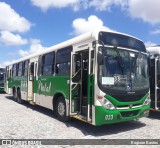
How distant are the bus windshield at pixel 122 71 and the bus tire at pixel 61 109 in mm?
2406

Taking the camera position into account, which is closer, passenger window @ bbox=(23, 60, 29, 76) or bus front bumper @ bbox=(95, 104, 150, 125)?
bus front bumper @ bbox=(95, 104, 150, 125)

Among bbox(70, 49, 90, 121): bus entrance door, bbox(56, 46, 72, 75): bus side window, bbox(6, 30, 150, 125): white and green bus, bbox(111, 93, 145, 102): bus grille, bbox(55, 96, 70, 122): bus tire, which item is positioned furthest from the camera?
bbox(55, 96, 70, 122): bus tire

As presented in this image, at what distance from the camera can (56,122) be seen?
8.70 m

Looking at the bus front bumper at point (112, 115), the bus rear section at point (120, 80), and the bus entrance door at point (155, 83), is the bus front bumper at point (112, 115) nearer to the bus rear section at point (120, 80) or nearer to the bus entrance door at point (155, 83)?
the bus rear section at point (120, 80)

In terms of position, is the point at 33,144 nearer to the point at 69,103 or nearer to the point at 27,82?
the point at 69,103

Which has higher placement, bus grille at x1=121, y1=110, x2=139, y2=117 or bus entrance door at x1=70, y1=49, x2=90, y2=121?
bus entrance door at x1=70, y1=49, x2=90, y2=121

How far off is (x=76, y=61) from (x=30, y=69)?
5262 mm

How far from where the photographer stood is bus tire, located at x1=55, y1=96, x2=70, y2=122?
8.51 m

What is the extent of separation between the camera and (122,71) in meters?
7.08

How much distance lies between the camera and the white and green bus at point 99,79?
6.73m

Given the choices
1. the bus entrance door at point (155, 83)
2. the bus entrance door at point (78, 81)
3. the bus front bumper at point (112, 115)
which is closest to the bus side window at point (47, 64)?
the bus entrance door at point (78, 81)

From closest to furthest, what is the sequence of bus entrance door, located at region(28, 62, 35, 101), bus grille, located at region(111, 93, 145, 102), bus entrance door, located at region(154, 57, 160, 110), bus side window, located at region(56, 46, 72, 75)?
1. bus grille, located at region(111, 93, 145, 102)
2. bus side window, located at region(56, 46, 72, 75)
3. bus entrance door, located at region(154, 57, 160, 110)
4. bus entrance door, located at region(28, 62, 35, 101)

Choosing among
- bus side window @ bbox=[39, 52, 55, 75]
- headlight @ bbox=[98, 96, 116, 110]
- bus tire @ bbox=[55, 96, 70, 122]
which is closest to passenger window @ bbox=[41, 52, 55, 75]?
bus side window @ bbox=[39, 52, 55, 75]

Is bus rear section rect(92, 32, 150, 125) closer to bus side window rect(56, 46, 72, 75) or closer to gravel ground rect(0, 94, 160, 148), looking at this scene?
gravel ground rect(0, 94, 160, 148)
